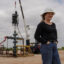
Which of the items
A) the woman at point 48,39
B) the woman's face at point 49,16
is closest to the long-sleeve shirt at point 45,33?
the woman at point 48,39

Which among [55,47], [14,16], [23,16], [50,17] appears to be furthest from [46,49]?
[23,16]

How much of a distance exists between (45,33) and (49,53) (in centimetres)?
33

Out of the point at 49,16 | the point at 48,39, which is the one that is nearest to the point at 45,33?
the point at 48,39

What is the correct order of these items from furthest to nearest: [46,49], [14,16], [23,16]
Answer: [23,16], [14,16], [46,49]

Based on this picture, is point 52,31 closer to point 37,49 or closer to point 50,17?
point 50,17

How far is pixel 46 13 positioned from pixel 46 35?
14.0 inches

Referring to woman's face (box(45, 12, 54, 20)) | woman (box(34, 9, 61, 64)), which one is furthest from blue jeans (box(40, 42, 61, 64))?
woman's face (box(45, 12, 54, 20))

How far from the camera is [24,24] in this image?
20.6 metres

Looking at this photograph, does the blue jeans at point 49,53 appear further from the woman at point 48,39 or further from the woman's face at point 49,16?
the woman's face at point 49,16

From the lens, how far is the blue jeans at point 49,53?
352 cm

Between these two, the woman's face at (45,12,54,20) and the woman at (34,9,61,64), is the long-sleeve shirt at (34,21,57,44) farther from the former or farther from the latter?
the woman's face at (45,12,54,20)

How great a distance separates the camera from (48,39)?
3.56 meters

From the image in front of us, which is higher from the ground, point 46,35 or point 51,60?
point 46,35

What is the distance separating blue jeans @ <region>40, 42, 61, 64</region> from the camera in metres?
3.52
